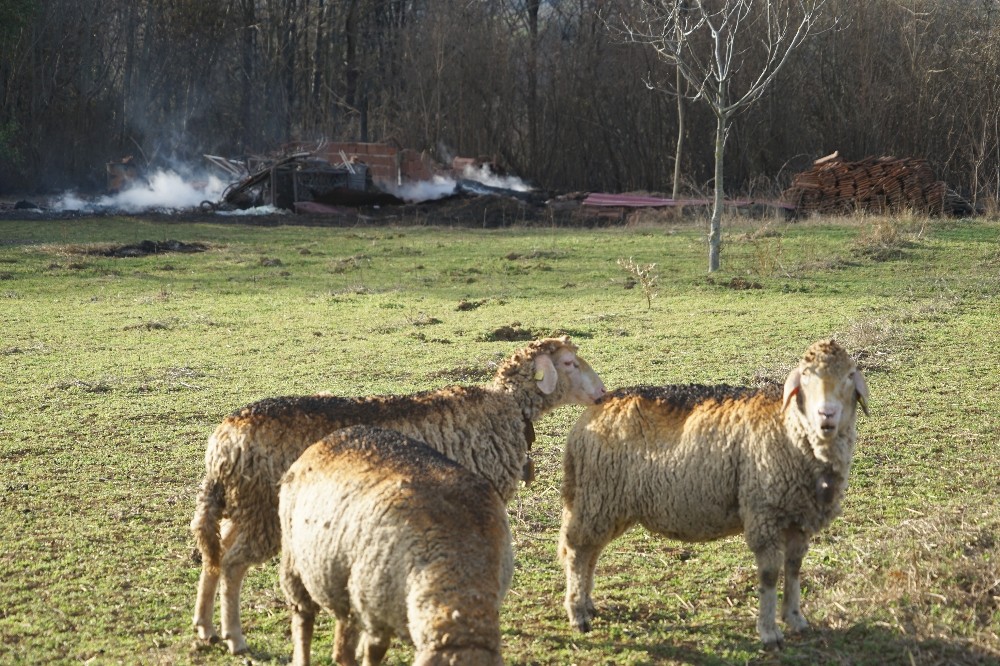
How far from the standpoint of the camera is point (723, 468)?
17.0 feet

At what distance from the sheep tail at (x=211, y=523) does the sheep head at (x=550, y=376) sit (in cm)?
148

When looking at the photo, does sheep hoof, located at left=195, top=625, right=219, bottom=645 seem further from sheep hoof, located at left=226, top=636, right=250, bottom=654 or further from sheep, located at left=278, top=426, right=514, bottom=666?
sheep, located at left=278, top=426, right=514, bottom=666

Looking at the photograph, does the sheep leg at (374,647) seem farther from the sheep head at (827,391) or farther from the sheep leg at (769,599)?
the sheep head at (827,391)

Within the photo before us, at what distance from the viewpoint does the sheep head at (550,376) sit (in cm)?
577

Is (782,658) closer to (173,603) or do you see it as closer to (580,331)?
(173,603)

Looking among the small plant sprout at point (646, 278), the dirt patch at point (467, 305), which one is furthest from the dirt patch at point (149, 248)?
the small plant sprout at point (646, 278)

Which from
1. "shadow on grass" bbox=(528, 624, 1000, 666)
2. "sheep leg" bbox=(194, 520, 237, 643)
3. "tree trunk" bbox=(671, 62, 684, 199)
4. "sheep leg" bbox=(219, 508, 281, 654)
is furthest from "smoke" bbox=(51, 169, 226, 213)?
"shadow on grass" bbox=(528, 624, 1000, 666)

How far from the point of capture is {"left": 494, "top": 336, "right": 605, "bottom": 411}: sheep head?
18.9ft

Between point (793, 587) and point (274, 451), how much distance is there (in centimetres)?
227

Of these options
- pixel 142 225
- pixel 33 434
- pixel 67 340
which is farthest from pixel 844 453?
pixel 142 225

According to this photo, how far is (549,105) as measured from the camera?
31109mm

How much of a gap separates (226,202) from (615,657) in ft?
72.9

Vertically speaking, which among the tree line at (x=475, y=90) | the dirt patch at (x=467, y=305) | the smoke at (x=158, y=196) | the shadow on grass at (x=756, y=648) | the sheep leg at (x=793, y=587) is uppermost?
the tree line at (x=475, y=90)

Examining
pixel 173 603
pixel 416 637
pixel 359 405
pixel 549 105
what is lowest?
pixel 173 603
